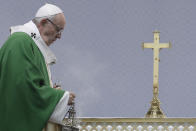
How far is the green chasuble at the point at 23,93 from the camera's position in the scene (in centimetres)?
655

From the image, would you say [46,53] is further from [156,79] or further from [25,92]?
[156,79]

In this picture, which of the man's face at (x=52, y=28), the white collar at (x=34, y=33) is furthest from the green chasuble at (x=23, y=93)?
the man's face at (x=52, y=28)

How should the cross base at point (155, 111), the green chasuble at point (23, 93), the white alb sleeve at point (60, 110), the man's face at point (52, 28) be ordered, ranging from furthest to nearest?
1. the cross base at point (155, 111)
2. the man's face at point (52, 28)
3. the white alb sleeve at point (60, 110)
4. the green chasuble at point (23, 93)

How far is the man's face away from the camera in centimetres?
693

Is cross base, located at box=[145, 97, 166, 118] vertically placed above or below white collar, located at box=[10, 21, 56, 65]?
above

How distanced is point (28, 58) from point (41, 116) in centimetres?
74

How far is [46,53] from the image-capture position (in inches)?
284

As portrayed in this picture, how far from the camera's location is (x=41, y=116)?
6625 mm

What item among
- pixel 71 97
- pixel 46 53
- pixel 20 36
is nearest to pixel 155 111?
pixel 46 53

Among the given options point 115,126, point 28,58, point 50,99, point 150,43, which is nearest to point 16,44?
point 28,58

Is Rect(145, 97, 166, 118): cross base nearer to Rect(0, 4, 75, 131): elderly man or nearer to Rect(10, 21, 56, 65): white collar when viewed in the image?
Rect(10, 21, 56, 65): white collar

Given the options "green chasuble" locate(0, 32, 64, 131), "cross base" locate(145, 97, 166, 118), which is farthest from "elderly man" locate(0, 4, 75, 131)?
"cross base" locate(145, 97, 166, 118)

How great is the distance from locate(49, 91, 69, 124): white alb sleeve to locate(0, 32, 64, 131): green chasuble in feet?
0.19

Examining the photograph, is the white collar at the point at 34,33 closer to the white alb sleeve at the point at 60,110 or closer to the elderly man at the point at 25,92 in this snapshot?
the elderly man at the point at 25,92
